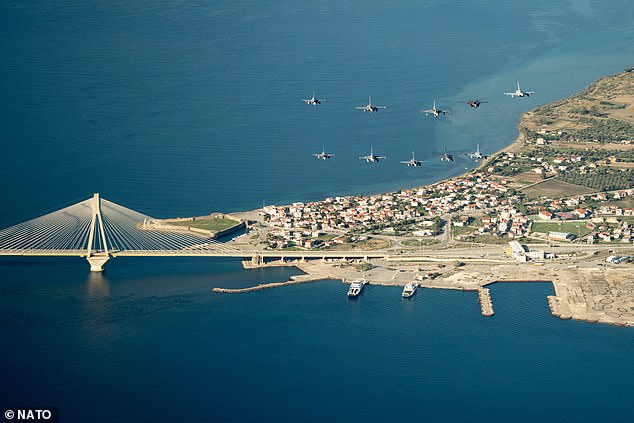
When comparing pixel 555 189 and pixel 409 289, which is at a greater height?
pixel 555 189

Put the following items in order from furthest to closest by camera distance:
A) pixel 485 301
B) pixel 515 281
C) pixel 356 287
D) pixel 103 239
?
pixel 103 239, pixel 515 281, pixel 356 287, pixel 485 301

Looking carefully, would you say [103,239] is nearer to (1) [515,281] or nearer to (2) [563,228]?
(1) [515,281]

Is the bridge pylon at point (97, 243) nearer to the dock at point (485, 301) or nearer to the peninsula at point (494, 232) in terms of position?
the peninsula at point (494, 232)

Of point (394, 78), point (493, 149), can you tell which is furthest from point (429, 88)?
point (493, 149)

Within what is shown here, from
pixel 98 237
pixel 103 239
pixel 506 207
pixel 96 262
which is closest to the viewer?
pixel 96 262

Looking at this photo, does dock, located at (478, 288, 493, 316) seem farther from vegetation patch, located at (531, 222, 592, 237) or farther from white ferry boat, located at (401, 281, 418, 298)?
vegetation patch, located at (531, 222, 592, 237)

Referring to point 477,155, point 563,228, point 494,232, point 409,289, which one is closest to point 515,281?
point 409,289

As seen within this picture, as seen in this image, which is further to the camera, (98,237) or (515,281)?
(98,237)
